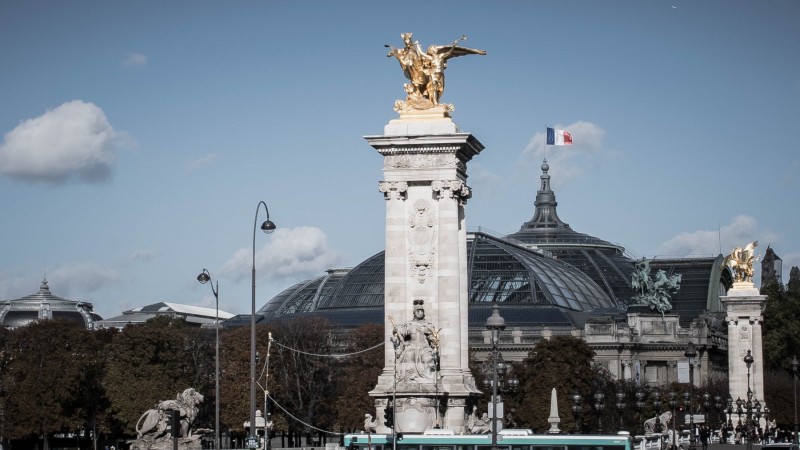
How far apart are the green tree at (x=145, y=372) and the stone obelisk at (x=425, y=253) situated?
183 feet

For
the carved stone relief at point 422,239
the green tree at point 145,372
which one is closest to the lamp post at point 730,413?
the green tree at point 145,372

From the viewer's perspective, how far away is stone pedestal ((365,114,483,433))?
72.0 m

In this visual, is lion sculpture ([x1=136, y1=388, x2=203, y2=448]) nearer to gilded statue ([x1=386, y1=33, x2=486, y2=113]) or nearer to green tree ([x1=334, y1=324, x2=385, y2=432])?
gilded statue ([x1=386, y1=33, x2=486, y2=113])

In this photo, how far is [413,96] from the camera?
74250 mm

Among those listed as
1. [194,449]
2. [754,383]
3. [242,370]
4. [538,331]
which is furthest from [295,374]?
[538,331]

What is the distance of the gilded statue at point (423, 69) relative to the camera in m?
73.8

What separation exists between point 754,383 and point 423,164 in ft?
208

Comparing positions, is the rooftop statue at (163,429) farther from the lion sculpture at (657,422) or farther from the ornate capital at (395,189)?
the lion sculpture at (657,422)

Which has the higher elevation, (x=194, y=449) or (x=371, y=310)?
(x=371, y=310)

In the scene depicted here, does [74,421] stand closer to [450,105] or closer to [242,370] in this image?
[242,370]

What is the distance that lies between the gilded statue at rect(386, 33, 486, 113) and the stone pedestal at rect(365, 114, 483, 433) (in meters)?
1.18

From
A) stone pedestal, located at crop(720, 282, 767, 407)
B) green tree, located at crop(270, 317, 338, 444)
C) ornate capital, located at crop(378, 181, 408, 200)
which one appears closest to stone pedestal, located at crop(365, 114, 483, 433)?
ornate capital, located at crop(378, 181, 408, 200)

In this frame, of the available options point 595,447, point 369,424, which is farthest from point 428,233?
point 595,447

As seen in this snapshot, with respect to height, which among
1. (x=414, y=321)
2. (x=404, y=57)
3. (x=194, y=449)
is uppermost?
(x=404, y=57)
